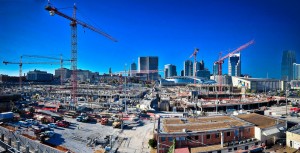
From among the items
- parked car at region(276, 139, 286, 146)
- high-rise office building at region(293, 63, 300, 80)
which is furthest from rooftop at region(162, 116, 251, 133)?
high-rise office building at region(293, 63, 300, 80)

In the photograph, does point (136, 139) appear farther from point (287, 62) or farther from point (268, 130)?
point (287, 62)

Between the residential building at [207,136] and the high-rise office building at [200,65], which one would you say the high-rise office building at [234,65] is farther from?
the residential building at [207,136]

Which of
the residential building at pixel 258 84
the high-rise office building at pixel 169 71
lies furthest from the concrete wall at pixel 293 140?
the high-rise office building at pixel 169 71

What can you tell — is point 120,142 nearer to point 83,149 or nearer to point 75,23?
point 83,149

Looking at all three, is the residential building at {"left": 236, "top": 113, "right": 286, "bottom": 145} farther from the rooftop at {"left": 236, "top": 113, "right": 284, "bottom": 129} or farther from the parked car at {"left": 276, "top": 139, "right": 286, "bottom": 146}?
the parked car at {"left": 276, "top": 139, "right": 286, "bottom": 146}

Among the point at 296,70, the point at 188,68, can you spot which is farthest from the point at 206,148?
the point at 296,70

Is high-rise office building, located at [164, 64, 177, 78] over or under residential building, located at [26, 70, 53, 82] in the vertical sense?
over

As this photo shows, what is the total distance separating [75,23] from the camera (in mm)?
31953

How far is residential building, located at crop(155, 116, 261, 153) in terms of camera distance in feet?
34.9

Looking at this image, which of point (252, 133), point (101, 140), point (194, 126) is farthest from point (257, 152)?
point (101, 140)

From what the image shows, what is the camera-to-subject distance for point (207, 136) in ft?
36.2

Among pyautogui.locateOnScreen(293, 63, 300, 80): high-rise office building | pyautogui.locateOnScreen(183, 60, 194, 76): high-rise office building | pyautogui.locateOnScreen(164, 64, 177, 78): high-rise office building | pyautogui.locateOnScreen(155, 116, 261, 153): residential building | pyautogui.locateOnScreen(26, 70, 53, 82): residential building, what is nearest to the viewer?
pyautogui.locateOnScreen(155, 116, 261, 153): residential building

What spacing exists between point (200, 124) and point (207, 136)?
150cm

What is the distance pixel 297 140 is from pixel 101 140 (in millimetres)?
11183
